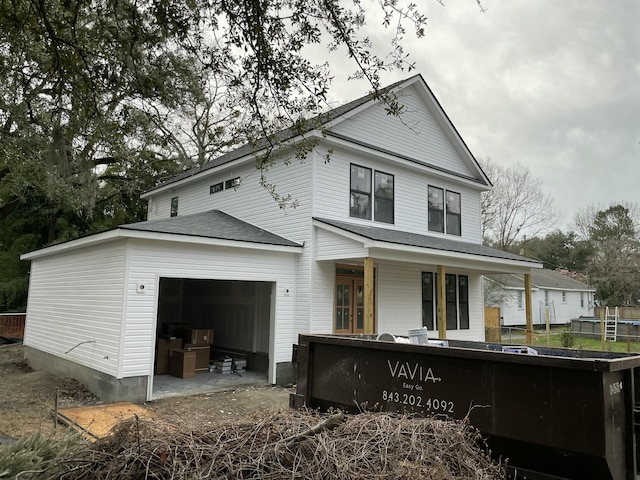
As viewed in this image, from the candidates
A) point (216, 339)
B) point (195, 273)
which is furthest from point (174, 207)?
point (195, 273)

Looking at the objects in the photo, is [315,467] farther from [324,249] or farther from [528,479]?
[324,249]

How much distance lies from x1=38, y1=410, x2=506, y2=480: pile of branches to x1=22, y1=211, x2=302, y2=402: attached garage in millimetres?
6696

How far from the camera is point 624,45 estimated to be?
701cm

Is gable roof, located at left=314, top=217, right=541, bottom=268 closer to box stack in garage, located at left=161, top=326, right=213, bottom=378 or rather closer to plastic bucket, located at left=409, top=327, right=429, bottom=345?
box stack in garage, located at left=161, top=326, right=213, bottom=378

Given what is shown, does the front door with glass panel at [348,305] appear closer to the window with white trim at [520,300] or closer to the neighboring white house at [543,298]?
the neighboring white house at [543,298]

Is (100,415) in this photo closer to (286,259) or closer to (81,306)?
(81,306)

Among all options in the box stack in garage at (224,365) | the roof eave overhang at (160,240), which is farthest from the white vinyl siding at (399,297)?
the box stack in garage at (224,365)

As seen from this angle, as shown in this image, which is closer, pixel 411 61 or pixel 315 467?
pixel 315 467

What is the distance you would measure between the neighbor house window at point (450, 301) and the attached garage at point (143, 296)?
17.2 feet

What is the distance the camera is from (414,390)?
3893 millimetres

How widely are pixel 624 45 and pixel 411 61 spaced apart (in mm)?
4139

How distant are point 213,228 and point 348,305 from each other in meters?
4.20

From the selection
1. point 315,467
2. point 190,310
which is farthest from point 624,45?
point 190,310

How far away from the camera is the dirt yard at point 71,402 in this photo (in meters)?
7.21
